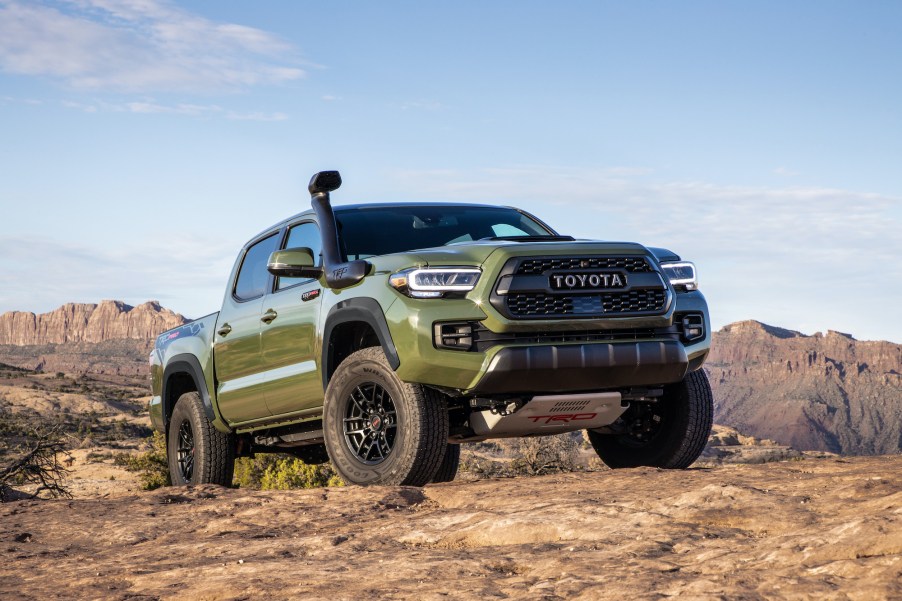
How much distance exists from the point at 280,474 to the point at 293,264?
1384 cm

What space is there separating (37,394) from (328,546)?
6696 centimetres

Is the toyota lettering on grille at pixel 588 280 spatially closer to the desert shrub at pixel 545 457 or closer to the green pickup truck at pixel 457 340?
the green pickup truck at pixel 457 340

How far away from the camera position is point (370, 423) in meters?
7.43

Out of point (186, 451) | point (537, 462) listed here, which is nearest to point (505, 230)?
point (186, 451)

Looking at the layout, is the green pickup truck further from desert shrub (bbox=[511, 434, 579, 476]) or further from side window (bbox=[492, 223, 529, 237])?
desert shrub (bbox=[511, 434, 579, 476])

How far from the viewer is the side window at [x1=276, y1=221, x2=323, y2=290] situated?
8359 mm

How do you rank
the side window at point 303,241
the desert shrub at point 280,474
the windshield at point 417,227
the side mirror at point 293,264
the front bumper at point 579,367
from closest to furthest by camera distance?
the front bumper at point 579,367, the side mirror at point 293,264, the windshield at point 417,227, the side window at point 303,241, the desert shrub at point 280,474

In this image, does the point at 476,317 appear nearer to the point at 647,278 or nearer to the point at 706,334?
the point at 647,278

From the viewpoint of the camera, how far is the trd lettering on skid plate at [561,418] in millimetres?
7210

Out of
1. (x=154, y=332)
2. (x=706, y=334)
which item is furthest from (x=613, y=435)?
(x=154, y=332)

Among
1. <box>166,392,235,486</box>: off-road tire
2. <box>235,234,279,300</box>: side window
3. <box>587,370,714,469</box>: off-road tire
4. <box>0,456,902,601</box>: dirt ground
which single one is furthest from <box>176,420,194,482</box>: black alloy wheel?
<box>587,370,714,469</box>: off-road tire

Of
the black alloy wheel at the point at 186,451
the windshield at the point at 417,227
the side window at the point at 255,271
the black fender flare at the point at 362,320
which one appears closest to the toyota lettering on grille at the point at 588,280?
the windshield at the point at 417,227

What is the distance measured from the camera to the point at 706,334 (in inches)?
310

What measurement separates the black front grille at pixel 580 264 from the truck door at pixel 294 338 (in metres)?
1.75
